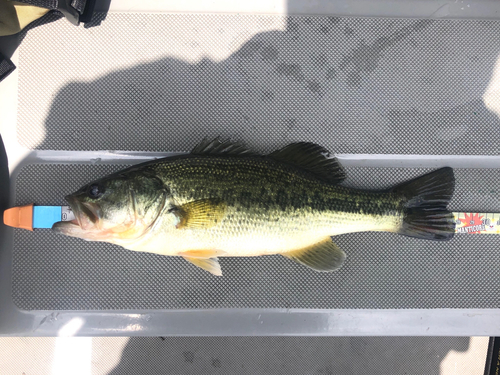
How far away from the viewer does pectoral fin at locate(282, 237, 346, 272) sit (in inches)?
64.6

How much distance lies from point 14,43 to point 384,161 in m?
2.54

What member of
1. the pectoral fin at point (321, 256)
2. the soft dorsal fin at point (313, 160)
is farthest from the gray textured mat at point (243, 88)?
the pectoral fin at point (321, 256)

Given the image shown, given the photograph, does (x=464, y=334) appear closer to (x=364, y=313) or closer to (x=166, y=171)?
(x=364, y=313)

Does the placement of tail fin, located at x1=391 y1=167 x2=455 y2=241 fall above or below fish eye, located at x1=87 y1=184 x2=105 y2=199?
above

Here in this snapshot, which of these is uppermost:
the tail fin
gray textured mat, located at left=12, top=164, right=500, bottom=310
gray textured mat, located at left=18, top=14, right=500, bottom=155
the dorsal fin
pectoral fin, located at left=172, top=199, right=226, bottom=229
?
gray textured mat, located at left=18, top=14, right=500, bottom=155

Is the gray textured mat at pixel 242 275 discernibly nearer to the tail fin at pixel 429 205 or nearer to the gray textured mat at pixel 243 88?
the tail fin at pixel 429 205

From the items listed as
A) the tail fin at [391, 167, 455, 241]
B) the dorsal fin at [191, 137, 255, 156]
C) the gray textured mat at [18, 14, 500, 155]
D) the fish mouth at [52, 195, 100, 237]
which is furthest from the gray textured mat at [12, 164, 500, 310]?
the dorsal fin at [191, 137, 255, 156]

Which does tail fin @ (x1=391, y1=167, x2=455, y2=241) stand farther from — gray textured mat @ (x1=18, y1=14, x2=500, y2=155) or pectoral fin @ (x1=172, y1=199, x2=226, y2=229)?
pectoral fin @ (x1=172, y1=199, x2=226, y2=229)

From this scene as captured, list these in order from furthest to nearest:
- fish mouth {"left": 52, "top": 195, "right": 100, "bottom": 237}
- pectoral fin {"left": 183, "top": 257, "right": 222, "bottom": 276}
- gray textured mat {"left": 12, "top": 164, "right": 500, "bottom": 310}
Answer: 1. gray textured mat {"left": 12, "top": 164, "right": 500, "bottom": 310}
2. pectoral fin {"left": 183, "top": 257, "right": 222, "bottom": 276}
3. fish mouth {"left": 52, "top": 195, "right": 100, "bottom": 237}

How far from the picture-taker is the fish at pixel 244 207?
1.47 m

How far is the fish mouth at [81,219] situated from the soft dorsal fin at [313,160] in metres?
0.98

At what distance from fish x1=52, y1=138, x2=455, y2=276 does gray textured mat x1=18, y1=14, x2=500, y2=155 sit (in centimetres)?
31

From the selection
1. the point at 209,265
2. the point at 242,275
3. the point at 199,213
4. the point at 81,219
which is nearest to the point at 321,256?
the point at 242,275

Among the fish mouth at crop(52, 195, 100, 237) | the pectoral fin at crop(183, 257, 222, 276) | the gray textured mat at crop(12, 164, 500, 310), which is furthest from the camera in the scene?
the gray textured mat at crop(12, 164, 500, 310)
